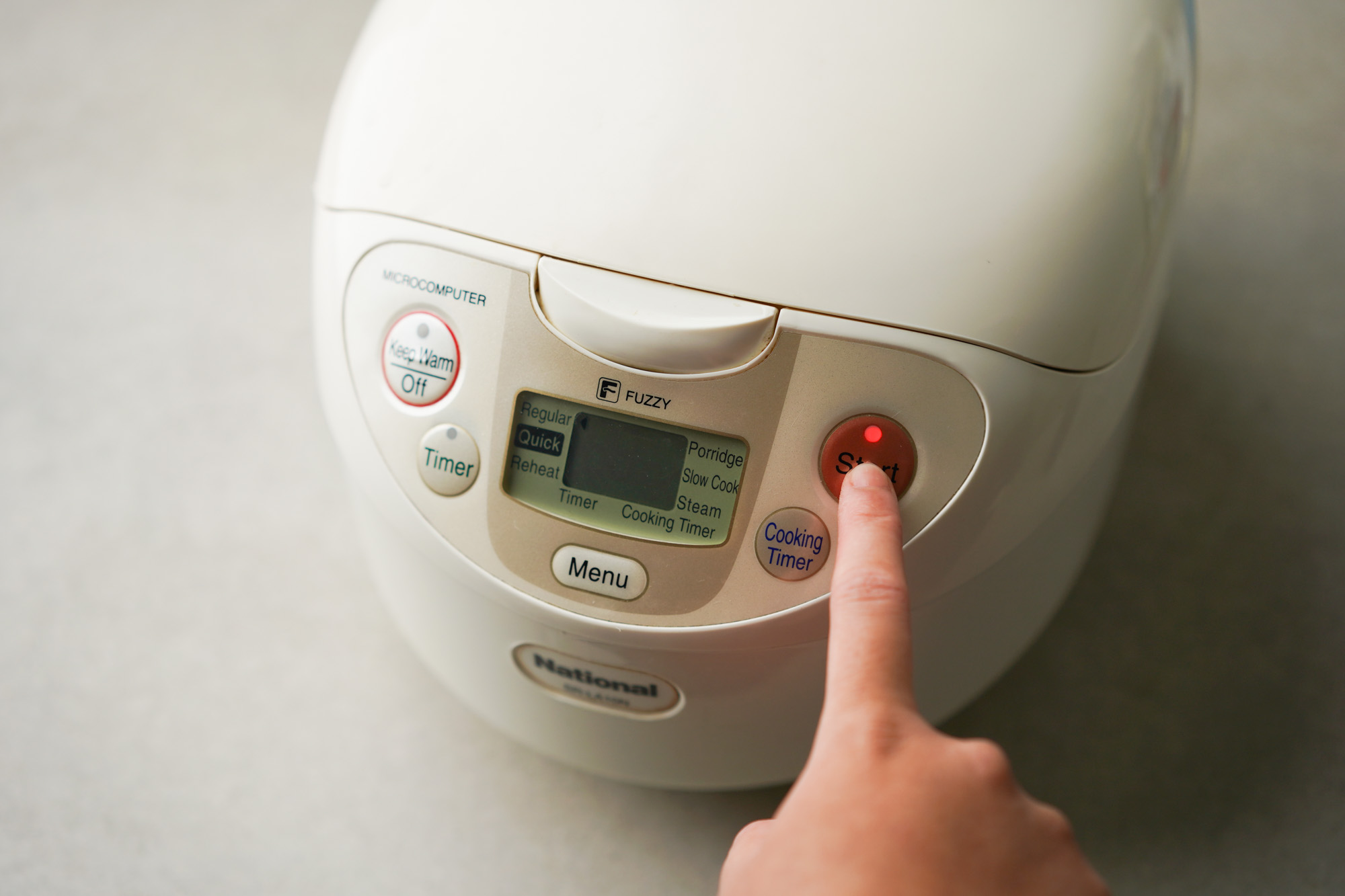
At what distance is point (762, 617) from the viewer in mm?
471

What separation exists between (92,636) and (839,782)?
655 millimetres

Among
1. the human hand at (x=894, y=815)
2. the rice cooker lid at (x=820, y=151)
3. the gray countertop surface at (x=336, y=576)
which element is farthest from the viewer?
the gray countertop surface at (x=336, y=576)

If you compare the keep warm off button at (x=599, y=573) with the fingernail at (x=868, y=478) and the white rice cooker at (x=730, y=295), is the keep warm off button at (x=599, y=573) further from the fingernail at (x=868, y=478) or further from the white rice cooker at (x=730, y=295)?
the fingernail at (x=868, y=478)

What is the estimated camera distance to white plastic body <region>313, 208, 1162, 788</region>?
1.49 feet

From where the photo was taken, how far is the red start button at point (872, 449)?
45 centimetres

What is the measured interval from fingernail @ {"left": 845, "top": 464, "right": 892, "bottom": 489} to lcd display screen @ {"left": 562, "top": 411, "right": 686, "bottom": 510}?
0.08 meters

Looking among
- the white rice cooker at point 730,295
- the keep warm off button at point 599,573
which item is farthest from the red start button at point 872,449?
the keep warm off button at point 599,573

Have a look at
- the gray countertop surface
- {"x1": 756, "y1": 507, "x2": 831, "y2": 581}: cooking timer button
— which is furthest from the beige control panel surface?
the gray countertop surface

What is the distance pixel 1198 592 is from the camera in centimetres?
74

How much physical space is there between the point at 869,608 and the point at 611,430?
0.15 m

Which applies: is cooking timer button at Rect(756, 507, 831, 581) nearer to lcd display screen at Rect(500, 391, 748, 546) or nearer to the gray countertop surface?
lcd display screen at Rect(500, 391, 748, 546)

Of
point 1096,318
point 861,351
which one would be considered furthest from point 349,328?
point 1096,318

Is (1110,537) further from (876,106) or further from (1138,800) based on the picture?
(876,106)

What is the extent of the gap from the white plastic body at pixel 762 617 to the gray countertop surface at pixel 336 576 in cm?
13
